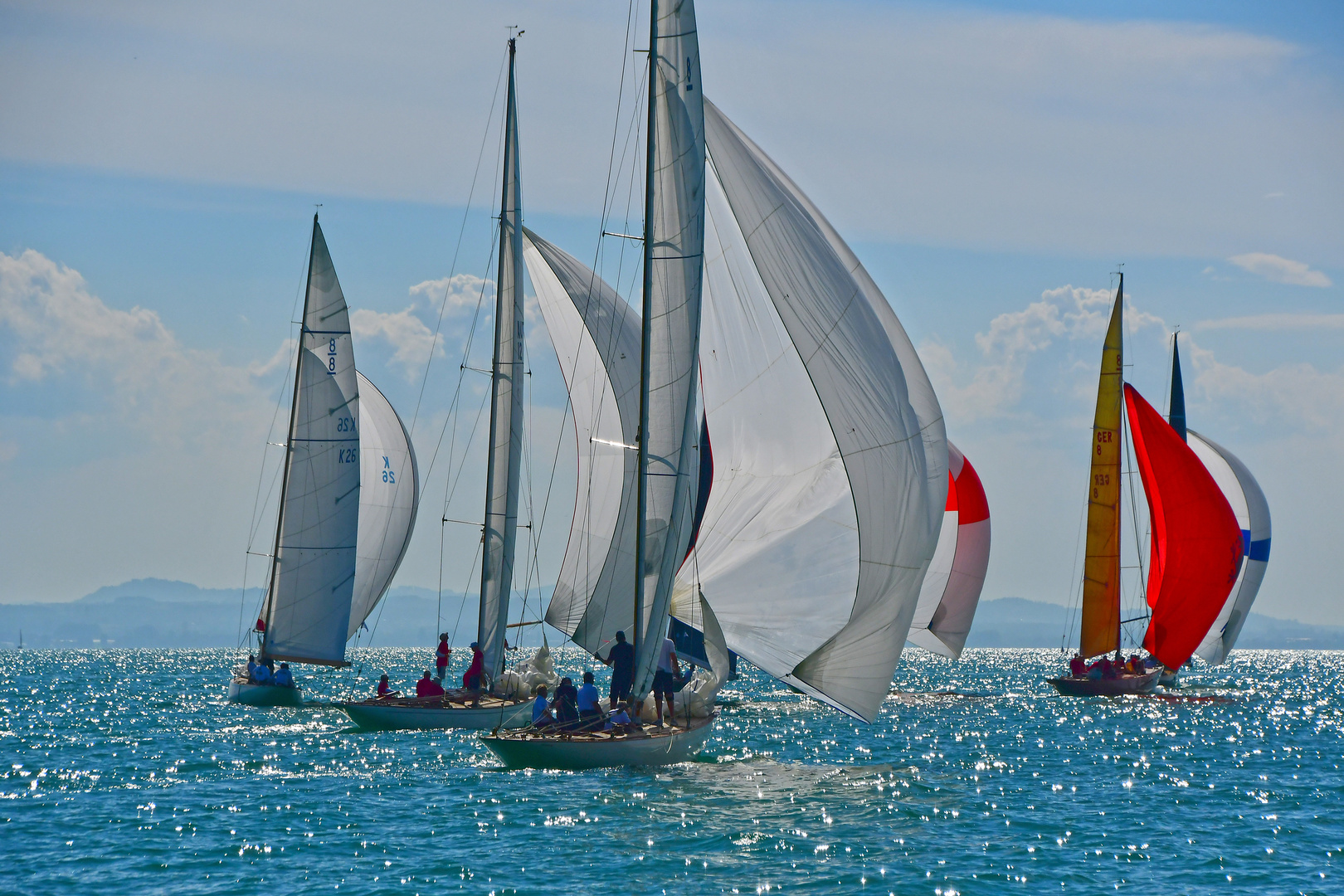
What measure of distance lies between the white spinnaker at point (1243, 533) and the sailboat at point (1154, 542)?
6674 millimetres

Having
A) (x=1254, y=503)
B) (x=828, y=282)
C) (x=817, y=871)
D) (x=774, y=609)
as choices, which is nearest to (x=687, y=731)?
(x=774, y=609)

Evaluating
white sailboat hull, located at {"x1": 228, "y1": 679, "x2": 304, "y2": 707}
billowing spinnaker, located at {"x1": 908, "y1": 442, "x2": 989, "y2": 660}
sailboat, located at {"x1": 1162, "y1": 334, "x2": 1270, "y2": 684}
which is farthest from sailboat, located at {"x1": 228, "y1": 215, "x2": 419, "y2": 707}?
sailboat, located at {"x1": 1162, "y1": 334, "x2": 1270, "y2": 684}

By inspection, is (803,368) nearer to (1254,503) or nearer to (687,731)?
(687,731)

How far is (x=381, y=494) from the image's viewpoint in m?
42.3

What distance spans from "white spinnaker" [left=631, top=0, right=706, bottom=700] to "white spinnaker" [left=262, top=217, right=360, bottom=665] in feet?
58.6

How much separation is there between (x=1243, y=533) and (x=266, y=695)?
36992 millimetres

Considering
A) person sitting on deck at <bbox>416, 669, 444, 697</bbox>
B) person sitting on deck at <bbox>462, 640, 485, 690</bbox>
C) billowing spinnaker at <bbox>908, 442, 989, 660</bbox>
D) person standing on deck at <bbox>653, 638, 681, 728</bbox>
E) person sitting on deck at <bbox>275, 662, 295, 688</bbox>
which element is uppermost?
billowing spinnaker at <bbox>908, 442, 989, 660</bbox>

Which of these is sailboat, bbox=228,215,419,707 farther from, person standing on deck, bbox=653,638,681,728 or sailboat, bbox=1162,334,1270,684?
sailboat, bbox=1162,334,1270,684


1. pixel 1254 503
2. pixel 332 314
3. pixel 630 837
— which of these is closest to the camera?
pixel 630 837

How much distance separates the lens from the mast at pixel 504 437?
102 ft

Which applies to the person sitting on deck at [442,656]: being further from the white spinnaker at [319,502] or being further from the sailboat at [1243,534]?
the sailboat at [1243,534]

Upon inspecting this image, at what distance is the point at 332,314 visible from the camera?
38094mm

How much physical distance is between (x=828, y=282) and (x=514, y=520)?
524 inches

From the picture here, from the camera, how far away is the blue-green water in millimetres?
15844
